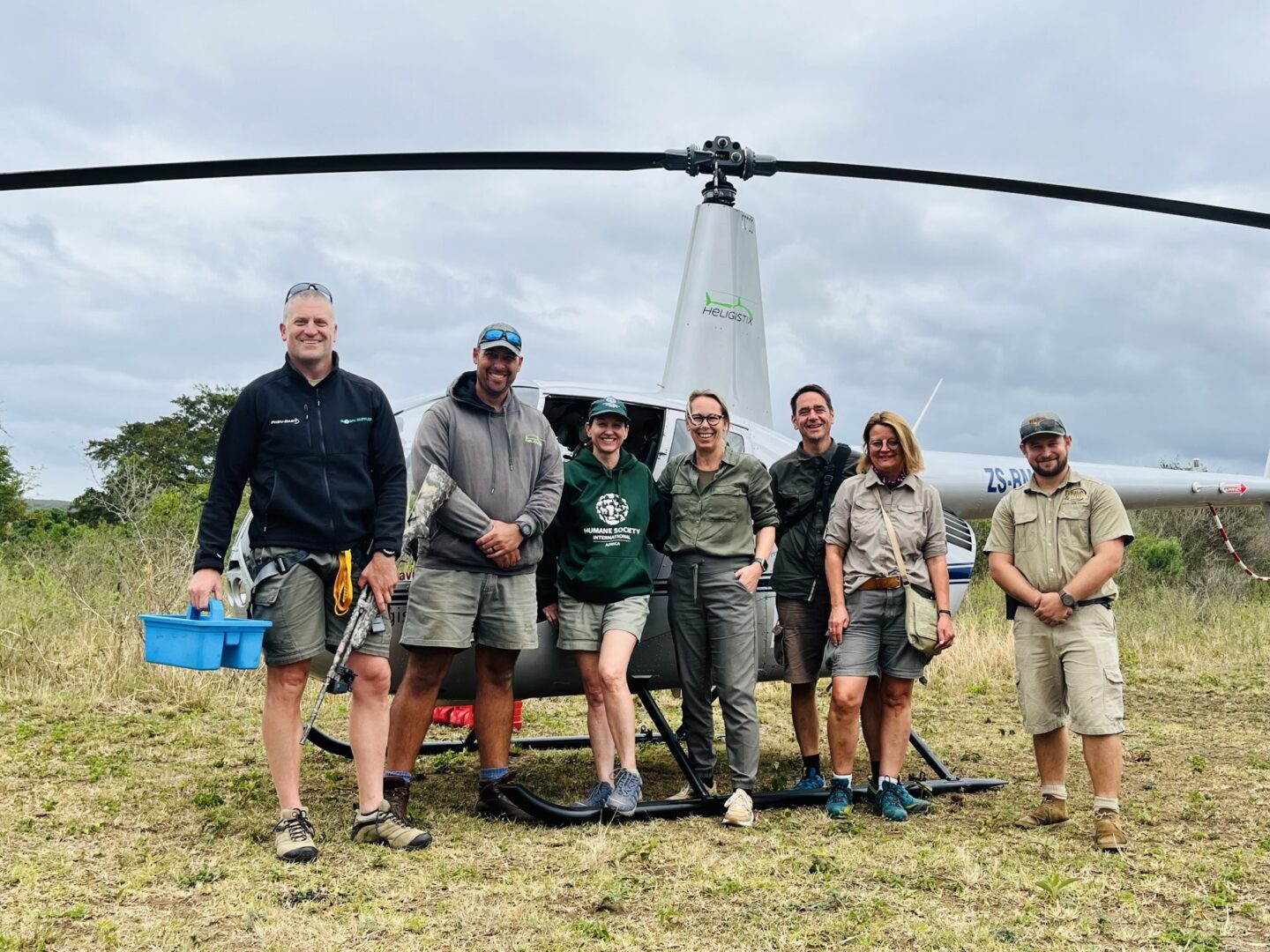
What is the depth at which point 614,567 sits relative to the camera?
15.6 ft

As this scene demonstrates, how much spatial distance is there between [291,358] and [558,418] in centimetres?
176

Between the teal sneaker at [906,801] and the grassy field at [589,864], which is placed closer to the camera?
the grassy field at [589,864]

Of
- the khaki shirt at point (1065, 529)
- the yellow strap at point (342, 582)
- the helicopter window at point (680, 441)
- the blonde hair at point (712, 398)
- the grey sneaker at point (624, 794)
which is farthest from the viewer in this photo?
the helicopter window at point (680, 441)

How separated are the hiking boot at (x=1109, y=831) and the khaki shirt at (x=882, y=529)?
1.15m

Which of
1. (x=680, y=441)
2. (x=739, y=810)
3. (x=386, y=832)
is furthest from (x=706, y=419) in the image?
(x=386, y=832)

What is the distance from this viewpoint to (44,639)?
8.68 meters

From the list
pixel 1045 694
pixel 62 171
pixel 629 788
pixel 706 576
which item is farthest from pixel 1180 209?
pixel 62 171

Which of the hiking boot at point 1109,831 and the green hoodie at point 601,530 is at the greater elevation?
the green hoodie at point 601,530

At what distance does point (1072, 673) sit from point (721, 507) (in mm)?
1602

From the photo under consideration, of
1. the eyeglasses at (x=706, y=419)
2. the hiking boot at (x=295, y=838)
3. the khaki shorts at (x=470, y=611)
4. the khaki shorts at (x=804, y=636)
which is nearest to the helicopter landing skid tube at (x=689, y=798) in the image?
the khaki shorts at (x=804, y=636)

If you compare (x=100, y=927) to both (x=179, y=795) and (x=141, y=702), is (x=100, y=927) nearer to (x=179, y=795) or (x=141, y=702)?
(x=179, y=795)

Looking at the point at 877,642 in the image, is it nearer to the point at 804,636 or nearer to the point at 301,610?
the point at 804,636

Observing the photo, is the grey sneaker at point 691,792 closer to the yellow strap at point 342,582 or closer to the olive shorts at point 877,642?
the olive shorts at point 877,642

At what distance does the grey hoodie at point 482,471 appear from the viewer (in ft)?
14.6
